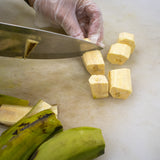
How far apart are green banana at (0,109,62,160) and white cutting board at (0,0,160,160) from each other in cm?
24

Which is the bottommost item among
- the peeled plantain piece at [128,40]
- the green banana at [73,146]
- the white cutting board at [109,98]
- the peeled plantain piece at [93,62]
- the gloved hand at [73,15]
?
the white cutting board at [109,98]

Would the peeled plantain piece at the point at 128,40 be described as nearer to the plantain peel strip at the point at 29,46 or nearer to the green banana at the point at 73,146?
the plantain peel strip at the point at 29,46

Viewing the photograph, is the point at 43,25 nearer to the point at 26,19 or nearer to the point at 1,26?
the point at 26,19

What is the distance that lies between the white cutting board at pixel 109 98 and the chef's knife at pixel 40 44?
12 centimetres

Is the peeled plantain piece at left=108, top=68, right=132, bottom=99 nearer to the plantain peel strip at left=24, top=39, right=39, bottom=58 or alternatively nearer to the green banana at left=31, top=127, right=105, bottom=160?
the green banana at left=31, top=127, right=105, bottom=160

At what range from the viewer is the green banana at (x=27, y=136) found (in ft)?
3.35

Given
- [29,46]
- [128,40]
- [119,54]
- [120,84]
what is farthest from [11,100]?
[128,40]

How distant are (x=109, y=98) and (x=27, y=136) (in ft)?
2.18

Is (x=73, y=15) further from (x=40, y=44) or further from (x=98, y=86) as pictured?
(x=98, y=86)

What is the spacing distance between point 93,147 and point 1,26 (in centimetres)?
88

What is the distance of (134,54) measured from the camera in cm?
182

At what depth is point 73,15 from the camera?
1834mm

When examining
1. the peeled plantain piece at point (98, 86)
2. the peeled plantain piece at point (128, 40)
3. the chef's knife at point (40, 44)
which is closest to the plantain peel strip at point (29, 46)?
the chef's knife at point (40, 44)

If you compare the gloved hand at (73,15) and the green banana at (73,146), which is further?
the gloved hand at (73,15)
